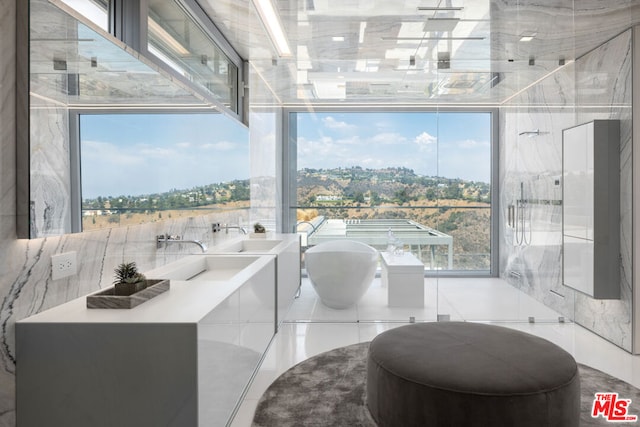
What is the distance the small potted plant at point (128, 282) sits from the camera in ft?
5.76

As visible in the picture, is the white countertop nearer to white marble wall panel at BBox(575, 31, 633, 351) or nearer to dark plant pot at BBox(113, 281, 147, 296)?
dark plant pot at BBox(113, 281, 147, 296)

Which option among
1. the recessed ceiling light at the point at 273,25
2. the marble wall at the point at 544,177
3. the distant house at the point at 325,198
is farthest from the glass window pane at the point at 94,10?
the marble wall at the point at 544,177

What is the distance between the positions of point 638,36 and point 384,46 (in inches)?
78.6

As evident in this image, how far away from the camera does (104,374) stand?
149 centimetres

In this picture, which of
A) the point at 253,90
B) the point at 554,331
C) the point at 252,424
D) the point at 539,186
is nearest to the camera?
the point at 252,424

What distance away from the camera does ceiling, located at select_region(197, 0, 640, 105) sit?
3.49m

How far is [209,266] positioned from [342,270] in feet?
4.76

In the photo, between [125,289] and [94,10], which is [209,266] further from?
[94,10]

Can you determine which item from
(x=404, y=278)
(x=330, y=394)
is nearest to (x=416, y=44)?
(x=404, y=278)

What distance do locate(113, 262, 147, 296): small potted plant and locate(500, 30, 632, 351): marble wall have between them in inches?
136

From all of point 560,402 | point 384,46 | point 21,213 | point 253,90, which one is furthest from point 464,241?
point 21,213

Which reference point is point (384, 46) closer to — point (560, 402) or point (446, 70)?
point (446, 70)

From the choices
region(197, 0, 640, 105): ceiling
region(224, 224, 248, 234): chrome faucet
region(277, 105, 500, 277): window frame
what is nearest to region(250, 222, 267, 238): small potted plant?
region(224, 224, 248, 234): chrome faucet

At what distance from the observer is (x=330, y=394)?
2.48m
